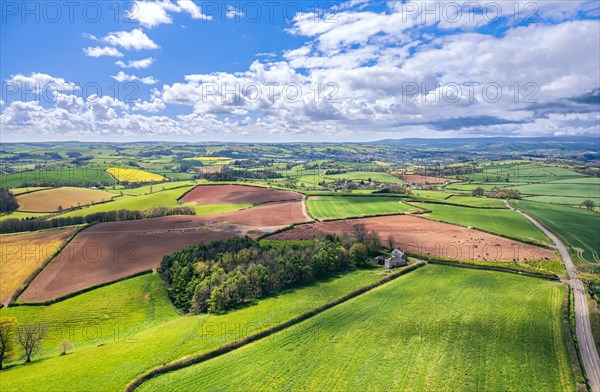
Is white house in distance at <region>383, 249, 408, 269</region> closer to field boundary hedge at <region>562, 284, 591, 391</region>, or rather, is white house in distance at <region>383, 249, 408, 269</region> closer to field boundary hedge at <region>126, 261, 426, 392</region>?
field boundary hedge at <region>126, 261, 426, 392</region>

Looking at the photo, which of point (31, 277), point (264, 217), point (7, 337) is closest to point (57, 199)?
point (31, 277)

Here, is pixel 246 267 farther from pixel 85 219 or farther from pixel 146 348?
pixel 85 219

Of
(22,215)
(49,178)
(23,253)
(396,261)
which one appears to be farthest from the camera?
(49,178)

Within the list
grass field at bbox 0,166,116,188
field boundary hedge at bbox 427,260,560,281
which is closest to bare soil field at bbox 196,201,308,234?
field boundary hedge at bbox 427,260,560,281

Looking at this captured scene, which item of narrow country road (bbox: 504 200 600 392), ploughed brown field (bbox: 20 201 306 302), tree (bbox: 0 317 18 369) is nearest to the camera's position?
narrow country road (bbox: 504 200 600 392)

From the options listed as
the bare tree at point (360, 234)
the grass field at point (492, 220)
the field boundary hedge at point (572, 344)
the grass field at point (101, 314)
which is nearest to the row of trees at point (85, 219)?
the grass field at point (101, 314)

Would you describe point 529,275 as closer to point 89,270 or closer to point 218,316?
point 218,316
